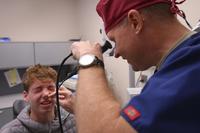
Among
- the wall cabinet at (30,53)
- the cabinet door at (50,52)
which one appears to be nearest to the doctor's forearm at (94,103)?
the wall cabinet at (30,53)

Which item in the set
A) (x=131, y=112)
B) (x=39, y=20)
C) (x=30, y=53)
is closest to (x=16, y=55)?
(x=30, y=53)

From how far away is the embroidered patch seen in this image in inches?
23.5

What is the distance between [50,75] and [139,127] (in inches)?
51.2

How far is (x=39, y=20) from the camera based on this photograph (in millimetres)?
3922

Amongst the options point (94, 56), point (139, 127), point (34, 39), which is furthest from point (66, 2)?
point (139, 127)

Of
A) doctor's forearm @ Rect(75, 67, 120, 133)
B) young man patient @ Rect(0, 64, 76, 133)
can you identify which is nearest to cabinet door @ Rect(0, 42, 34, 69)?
young man patient @ Rect(0, 64, 76, 133)

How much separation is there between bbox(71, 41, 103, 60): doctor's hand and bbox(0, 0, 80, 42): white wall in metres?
3.09

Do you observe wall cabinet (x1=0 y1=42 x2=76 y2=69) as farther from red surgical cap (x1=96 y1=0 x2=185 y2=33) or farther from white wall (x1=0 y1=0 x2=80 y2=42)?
red surgical cap (x1=96 y1=0 x2=185 y2=33)

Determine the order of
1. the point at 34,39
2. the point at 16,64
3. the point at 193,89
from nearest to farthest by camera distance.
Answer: the point at 193,89
the point at 16,64
the point at 34,39

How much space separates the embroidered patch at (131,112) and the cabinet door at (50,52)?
290 centimetres

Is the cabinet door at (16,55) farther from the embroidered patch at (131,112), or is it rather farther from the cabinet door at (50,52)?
the embroidered patch at (131,112)

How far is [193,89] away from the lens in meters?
0.57

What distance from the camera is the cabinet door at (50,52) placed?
3545mm

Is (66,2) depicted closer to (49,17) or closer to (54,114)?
(49,17)
